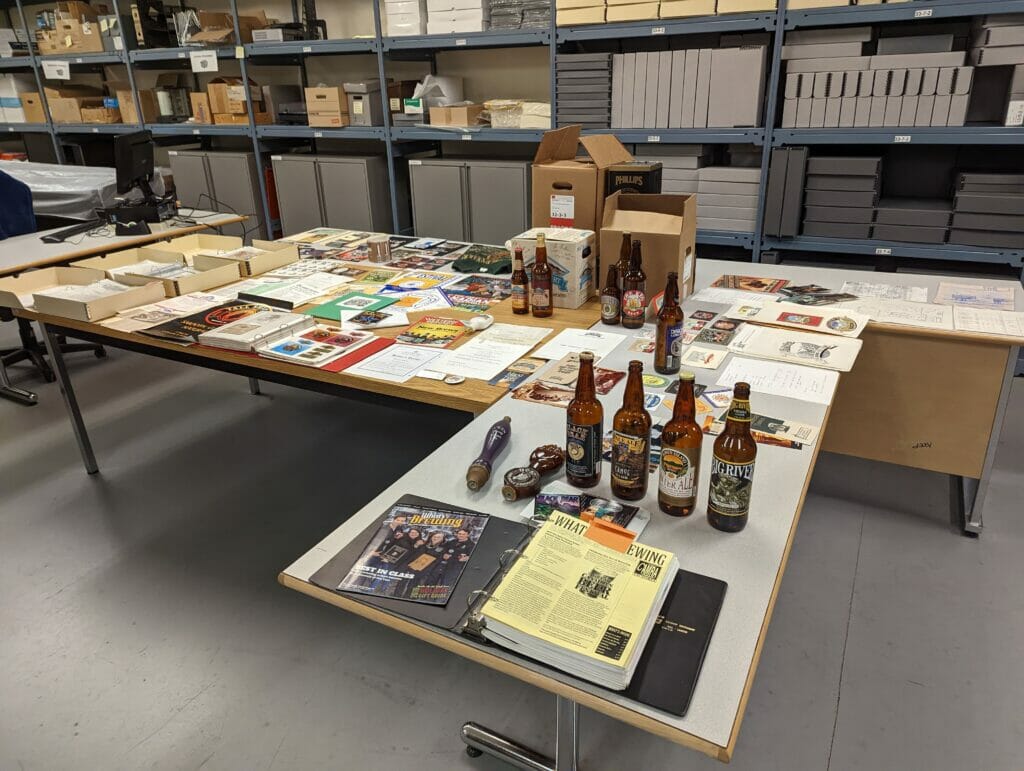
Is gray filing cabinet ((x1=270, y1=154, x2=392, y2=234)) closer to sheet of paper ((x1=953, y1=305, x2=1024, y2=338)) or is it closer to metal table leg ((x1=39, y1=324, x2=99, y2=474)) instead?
metal table leg ((x1=39, y1=324, x2=99, y2=474))

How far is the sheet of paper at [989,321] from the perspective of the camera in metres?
1.84

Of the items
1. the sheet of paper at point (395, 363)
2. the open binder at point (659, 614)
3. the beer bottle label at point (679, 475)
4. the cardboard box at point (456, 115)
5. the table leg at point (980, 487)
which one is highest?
the cardboard box at point (456, 115)

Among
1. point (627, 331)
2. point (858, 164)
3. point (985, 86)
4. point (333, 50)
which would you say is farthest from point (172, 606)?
point (985, 86)

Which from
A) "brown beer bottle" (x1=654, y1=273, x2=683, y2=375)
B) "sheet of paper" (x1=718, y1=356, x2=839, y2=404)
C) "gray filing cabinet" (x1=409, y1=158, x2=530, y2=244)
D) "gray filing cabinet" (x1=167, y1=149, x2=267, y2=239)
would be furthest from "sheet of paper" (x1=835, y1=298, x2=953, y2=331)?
"gray filing cabinet" (x1=167, y1=149, x2=267, y2=239)

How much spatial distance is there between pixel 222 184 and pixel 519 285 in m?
3.64

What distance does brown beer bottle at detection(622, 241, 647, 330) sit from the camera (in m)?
1.83

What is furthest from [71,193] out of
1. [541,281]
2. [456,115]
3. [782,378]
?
[782,378]

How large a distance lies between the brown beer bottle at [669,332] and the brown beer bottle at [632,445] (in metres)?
0.45

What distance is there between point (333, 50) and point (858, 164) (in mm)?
3014

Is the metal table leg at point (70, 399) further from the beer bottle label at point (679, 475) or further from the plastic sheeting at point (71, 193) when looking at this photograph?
the beer bottle label at point (679, 475)

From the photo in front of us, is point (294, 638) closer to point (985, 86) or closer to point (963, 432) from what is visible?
point (963, 432)

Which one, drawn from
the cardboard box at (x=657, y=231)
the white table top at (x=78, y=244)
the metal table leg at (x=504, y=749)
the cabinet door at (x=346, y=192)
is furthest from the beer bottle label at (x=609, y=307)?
the cabinet door at (x=346, y=192)

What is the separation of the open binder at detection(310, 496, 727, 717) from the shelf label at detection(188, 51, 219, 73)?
14.4ft

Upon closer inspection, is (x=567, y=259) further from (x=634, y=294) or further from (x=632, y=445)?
(x=632, y=445)
